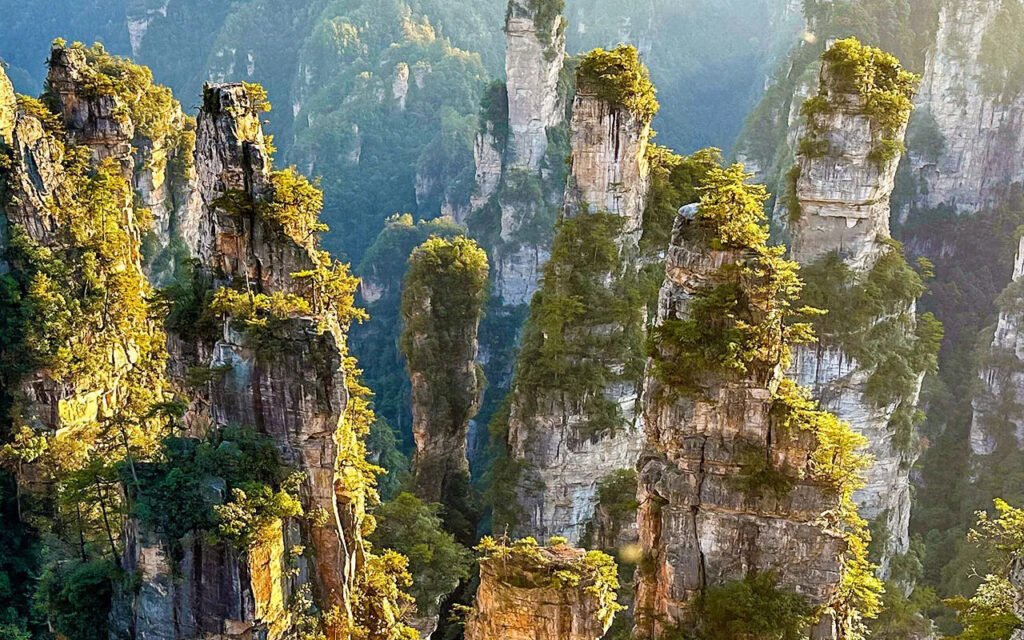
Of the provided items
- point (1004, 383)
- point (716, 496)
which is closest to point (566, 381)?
point (716, 496)

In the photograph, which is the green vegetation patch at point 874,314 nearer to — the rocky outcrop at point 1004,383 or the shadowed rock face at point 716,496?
the shadowed rock face at point 716,496

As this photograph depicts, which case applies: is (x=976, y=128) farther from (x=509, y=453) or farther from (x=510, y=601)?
(x=510, y=601)

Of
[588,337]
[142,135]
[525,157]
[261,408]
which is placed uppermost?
[525,157]

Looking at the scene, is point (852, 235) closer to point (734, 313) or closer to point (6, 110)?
point (734, 313)

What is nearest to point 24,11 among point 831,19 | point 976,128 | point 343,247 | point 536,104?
point 343,247

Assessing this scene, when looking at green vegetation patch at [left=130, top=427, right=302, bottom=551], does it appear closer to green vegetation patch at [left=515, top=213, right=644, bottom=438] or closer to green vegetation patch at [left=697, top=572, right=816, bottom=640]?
green vegetation patch at [left=697, top=572, right=816, bottom=640]

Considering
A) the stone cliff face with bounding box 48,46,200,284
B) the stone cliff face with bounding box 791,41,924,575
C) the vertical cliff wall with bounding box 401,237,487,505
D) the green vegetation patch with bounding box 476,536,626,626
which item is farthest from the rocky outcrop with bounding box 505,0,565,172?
the green vegetation patch with bounding box 476,536,626,626

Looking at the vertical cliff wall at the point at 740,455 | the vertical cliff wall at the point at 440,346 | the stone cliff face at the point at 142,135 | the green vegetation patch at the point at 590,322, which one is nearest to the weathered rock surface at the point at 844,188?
the green vegetation patch at the point at 590,322
